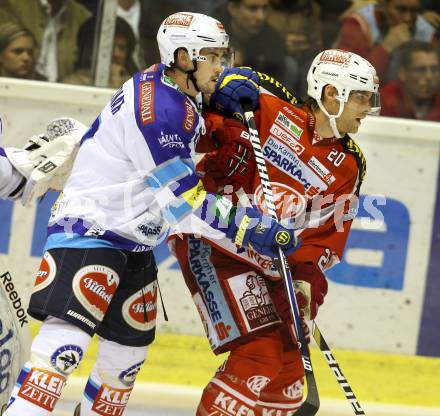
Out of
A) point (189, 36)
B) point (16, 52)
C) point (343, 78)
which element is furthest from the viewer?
point (16, 52)

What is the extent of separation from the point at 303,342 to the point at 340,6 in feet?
8.16

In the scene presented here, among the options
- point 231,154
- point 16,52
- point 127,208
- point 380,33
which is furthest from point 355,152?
point 16,52

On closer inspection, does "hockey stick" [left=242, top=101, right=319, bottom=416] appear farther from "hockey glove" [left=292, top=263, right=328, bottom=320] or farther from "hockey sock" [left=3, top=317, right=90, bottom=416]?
"hockey sock" [left=3, top=317, right=90, bottom=416]

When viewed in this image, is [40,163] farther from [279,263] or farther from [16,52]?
[16,52]

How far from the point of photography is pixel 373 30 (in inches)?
238

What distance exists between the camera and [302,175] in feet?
14.1

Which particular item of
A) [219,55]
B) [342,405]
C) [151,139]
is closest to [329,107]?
[219,55]

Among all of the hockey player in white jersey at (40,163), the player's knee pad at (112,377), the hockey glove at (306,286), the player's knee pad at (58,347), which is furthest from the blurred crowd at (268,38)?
the player's knee pad at (58,347)

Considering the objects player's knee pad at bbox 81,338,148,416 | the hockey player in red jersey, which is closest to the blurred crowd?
the hockey player in red jersey

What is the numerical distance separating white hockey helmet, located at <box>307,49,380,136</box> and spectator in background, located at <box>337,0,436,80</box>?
1.80 m

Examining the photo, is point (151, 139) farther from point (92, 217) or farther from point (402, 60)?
point (402, 60)

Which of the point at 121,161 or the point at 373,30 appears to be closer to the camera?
the point at 121,161

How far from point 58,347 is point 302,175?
115cm

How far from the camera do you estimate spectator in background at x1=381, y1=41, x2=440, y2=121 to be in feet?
19.3
